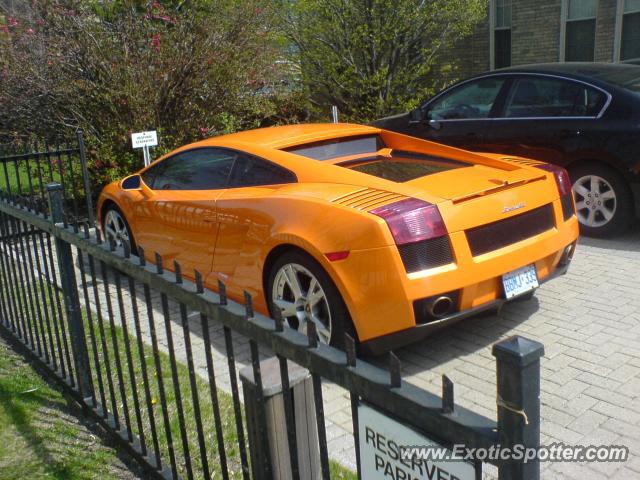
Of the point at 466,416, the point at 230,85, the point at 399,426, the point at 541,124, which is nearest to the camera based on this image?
the point at 466,416

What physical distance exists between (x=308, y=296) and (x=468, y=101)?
186 inches

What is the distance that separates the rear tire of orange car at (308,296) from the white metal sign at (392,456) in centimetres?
223

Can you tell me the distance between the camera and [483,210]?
422 cm

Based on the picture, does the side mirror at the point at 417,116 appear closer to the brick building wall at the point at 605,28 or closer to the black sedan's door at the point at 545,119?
the black sedan's door at the point at 545,119

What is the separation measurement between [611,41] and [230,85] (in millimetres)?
6959

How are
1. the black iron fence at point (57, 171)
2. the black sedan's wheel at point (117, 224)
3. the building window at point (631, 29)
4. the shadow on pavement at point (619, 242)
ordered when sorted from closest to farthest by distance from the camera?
the black iron fence at point (57, 171) → the black sedan's wheel at point (117, 224) → the shadow on pavement at point (619, 242) → the building window at point (631, 29)

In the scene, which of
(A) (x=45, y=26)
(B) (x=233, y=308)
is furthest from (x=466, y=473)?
(A) (x=45, y=26)

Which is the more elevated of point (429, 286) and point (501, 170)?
point (501, 170)

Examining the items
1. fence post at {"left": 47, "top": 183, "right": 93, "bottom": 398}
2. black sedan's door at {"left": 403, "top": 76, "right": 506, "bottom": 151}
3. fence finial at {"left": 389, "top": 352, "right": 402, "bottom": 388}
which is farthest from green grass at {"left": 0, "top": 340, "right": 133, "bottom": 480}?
black sedan's door at {"left": 403, "top": 76, "right": 506, "bottom": 151}

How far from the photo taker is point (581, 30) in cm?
1251

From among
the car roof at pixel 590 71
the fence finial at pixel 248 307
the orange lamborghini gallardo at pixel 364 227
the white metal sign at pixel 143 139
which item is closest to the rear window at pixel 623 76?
the car roof at pixel 590 71

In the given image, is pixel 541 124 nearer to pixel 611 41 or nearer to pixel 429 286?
pixel 429 286

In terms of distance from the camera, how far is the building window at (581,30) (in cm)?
1234

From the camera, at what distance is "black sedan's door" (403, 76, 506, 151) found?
25.9ft
